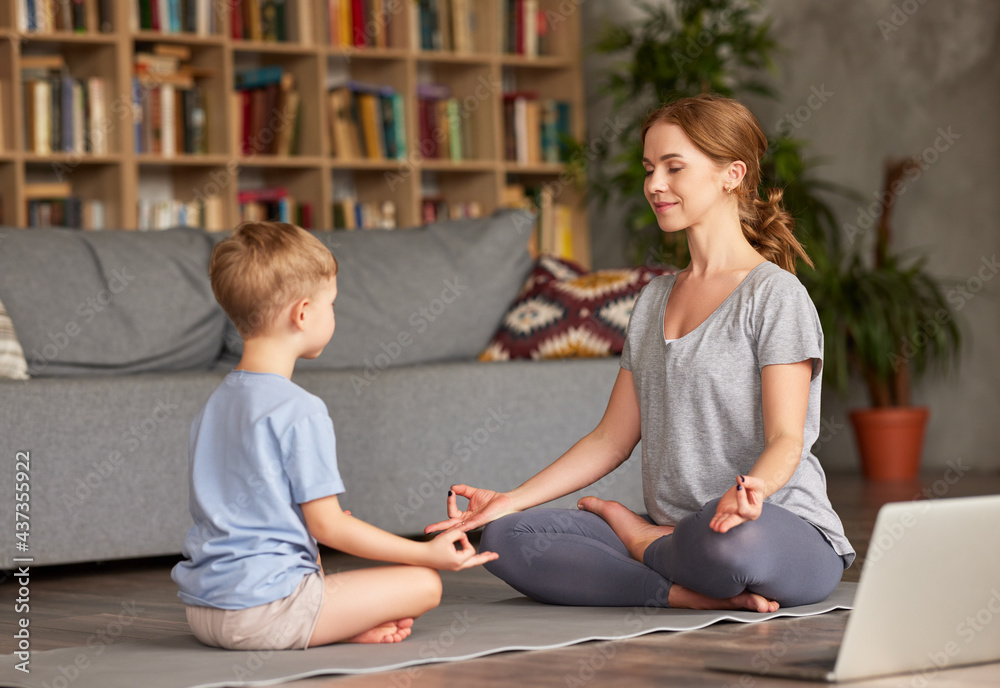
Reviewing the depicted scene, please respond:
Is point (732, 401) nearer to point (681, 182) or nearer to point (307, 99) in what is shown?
point (681, 182)

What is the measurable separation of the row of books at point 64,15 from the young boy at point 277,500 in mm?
3198

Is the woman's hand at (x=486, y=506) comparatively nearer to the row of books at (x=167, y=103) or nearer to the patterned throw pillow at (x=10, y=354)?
the patterned throw pillow at (x=10, y=354)

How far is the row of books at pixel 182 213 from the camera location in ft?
15.3

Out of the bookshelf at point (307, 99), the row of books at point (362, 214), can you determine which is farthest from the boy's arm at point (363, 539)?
the row of books at point (362, 214)

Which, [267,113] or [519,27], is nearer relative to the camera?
[267,113]

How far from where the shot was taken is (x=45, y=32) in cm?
434

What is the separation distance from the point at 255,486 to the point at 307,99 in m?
3.58

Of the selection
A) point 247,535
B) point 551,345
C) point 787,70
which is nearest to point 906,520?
point 247,535

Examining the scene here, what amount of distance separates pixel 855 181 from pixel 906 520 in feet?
10.9

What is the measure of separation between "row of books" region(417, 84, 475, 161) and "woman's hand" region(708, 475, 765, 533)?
3711mm

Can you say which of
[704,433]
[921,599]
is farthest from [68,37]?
[921,599]

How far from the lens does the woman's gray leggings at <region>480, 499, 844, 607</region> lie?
5.43 ft

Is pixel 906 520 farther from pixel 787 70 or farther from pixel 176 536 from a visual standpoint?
pixel 787 70

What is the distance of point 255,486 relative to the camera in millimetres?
1479
